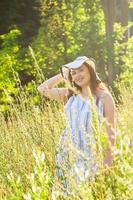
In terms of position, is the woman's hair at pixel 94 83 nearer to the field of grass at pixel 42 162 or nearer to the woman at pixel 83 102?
the woman at pixel 83 102

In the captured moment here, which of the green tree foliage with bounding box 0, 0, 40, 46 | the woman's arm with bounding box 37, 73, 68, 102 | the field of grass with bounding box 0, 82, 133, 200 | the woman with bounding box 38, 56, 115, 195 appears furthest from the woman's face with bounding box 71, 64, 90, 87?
the green tree foliage with bounding box 0, 0, 40, 46

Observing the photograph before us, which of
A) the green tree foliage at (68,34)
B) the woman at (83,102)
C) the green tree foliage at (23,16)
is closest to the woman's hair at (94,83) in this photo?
the woman at (83,102)

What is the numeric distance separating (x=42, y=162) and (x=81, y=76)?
184cm

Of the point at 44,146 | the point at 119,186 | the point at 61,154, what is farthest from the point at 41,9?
the point at 119,186

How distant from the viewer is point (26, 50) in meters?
17.6

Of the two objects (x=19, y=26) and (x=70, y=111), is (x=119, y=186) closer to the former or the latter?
(x=70, y=111)

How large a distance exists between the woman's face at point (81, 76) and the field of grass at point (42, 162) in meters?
0.33

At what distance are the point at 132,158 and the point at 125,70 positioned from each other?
15.9 meters

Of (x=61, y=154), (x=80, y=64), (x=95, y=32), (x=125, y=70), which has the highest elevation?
(x=80, y=64)

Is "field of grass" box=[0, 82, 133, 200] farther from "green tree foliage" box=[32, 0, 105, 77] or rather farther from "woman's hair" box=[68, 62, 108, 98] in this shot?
"green tree foliage" box=[32, 0, 105, 77]

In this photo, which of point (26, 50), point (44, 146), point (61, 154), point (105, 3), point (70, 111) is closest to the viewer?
point (61, 154)

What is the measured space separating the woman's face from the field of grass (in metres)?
0.33

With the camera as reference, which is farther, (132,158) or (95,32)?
(95,32)

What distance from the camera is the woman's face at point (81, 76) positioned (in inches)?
176
